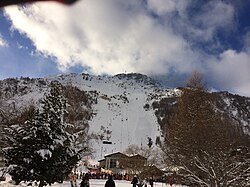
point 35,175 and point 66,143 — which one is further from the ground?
point 66,143

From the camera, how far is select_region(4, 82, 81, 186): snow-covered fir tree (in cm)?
1366

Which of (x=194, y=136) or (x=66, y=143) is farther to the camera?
(x=194, y=136)

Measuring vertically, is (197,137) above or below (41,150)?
above

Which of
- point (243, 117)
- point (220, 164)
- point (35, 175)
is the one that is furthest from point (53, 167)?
point (243, 117)

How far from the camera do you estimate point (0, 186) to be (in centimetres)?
1681

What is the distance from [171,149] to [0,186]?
11.6 metres

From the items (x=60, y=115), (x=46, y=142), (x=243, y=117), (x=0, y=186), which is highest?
(x=243, y=117)

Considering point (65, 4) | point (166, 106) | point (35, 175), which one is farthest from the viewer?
point (166, 106)

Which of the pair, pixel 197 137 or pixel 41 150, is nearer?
pixel 41 150

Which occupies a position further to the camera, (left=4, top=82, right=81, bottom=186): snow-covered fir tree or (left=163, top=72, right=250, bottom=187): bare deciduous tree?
(left=163, top=72, right=250, bottom=187): bare deciduous tree

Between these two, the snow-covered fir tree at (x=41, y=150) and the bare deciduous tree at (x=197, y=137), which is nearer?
the snow-covered fir tree at (x=41, y=150)

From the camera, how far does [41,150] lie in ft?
44.3

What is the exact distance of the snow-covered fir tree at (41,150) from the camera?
13.7m

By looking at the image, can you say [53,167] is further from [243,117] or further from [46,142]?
[243,117]
